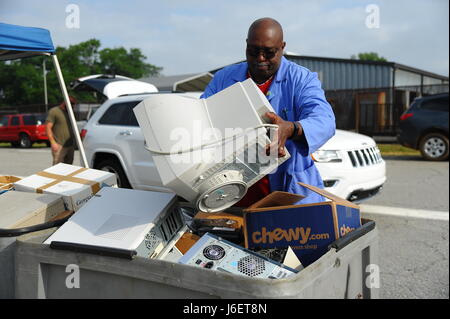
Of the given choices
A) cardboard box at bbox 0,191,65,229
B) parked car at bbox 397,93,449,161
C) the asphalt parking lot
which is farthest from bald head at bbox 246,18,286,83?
parked car at bbox 397,93,449,161

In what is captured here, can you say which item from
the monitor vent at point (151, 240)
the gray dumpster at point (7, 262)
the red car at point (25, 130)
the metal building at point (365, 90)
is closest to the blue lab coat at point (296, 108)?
the monitor vent at point (151, 240)

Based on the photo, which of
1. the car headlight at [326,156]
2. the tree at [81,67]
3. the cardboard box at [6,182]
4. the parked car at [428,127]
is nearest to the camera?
the cardboard box at [6,182]

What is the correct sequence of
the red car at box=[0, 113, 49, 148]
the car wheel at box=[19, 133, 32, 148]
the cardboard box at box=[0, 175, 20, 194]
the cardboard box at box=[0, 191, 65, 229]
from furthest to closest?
the car wheel at box=[19, 133, 32, 148] → the red car at box=[0, 113, 49, 148] → the cardboard box at box=[0, 175, 20, 194] → the cardboard box at box=[0, 191, 65, 229]

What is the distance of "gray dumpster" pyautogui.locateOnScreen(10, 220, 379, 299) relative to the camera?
1.36m

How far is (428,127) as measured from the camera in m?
11.4

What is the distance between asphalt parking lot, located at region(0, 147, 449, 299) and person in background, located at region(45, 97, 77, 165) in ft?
1.78

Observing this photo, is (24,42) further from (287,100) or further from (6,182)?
(287,100)

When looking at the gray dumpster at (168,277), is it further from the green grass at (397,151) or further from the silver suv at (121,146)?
the green grass at (397,151)

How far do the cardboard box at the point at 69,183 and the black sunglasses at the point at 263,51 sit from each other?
118cm

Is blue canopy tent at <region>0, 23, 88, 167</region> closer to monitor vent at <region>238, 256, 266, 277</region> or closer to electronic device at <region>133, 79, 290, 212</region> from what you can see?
electronic device at <region>133, 79, 290, 212</region>

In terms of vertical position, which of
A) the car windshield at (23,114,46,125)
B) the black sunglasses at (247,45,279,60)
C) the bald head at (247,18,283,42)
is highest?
the bald head at (247,18,283,42)

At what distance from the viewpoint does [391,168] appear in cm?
1046

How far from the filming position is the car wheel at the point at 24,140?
19500 millimetres

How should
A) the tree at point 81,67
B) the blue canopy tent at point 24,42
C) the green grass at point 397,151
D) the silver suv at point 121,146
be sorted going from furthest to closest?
the tree at point 81,67 < the green grass at point 397,151 < the silver suv at point 121,146 < the blue canopy tent at point 24,42
